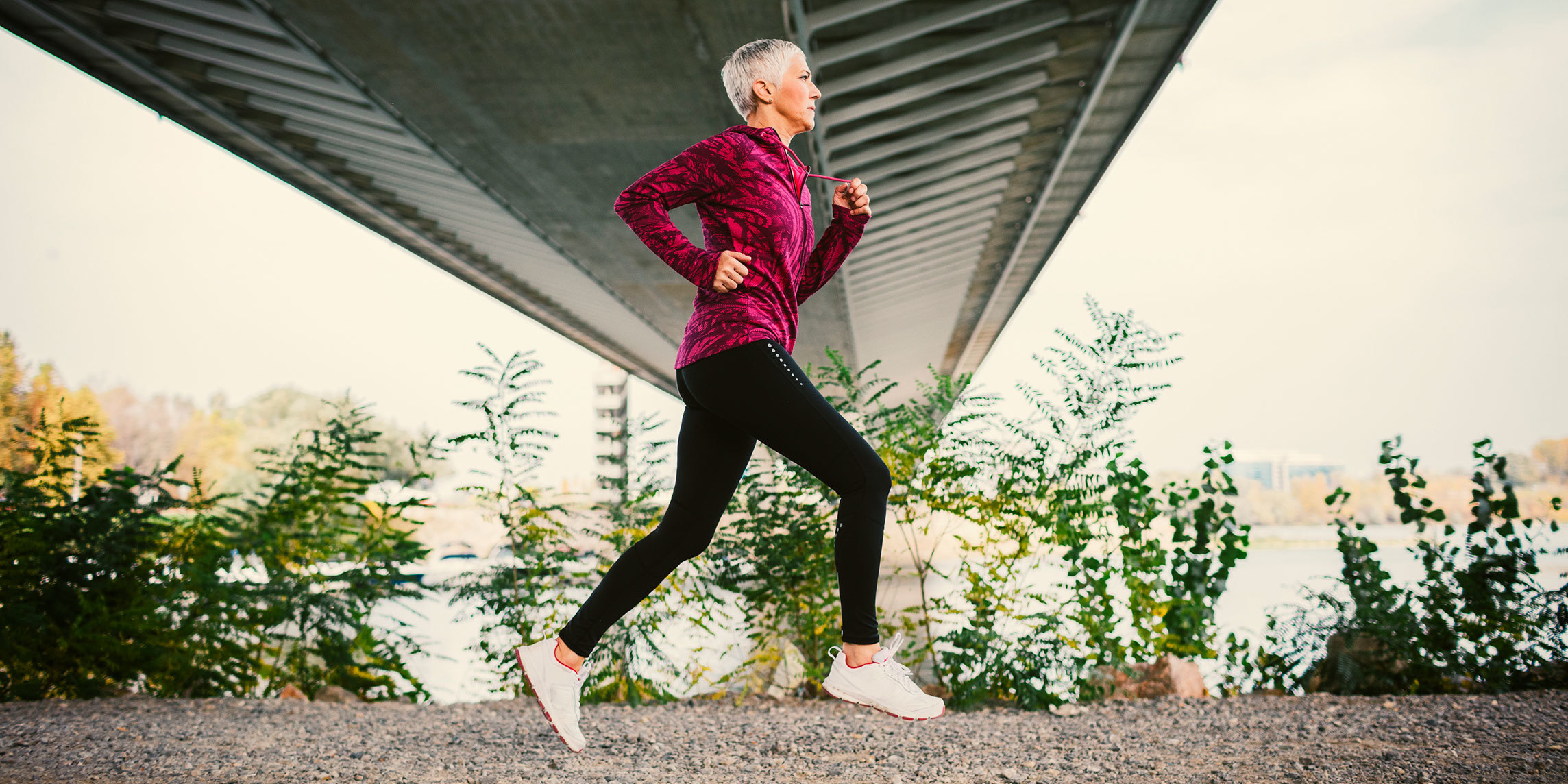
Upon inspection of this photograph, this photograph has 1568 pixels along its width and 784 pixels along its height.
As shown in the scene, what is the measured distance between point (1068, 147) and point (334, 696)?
10.3 meters

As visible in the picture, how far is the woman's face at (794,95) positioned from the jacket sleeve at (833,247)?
0.25 metres

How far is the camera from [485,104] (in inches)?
346

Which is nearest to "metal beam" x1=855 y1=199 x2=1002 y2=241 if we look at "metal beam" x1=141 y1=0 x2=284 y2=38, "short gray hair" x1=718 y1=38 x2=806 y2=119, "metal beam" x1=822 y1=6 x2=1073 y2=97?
"metal beam" x1=822 y1=6 x2=1073 y2=97

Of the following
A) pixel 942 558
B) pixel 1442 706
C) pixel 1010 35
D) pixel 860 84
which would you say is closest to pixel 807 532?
pixel 942 558

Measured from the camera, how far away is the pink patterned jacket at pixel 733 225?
1934 mm

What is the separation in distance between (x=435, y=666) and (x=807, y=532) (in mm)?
3127

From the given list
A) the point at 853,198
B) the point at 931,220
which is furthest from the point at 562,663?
the point at 931,220

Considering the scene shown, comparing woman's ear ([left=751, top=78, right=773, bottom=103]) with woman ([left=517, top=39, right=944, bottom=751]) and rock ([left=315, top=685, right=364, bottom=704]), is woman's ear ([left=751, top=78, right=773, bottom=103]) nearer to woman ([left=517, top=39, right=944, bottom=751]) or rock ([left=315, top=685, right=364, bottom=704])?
woman ([left=517, top=39, right=944, bottom=751])

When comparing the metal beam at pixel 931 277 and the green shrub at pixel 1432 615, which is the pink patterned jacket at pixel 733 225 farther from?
the metal beam at pixel 931 277

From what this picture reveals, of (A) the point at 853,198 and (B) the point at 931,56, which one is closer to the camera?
(A) the point at 853,198

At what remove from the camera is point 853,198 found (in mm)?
2264

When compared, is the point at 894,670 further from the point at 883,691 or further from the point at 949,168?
the point at 949,168

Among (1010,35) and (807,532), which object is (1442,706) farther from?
(1010,35)

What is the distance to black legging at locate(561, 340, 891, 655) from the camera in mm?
1899
